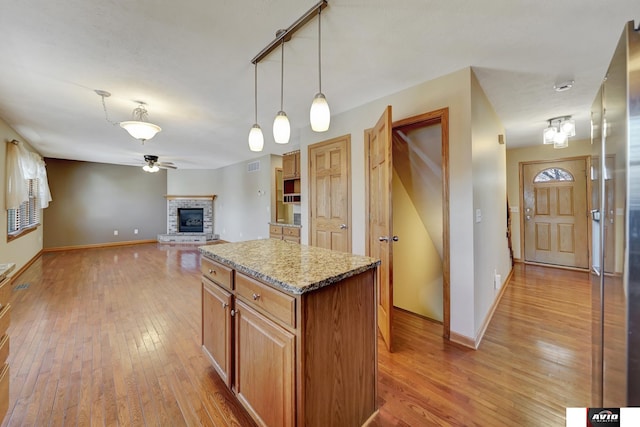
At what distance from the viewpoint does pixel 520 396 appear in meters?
1.55

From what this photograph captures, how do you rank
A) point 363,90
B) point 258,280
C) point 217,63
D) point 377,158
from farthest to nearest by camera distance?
1. point 363,90
2. point 377,158
3. point 217,63
4. point 258,280

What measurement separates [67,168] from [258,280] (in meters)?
8.12

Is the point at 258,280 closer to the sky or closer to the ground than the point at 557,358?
closer to the sky

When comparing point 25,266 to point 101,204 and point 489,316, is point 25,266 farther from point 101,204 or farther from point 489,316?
point 489,316

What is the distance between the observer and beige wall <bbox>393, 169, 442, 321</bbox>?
2701mm

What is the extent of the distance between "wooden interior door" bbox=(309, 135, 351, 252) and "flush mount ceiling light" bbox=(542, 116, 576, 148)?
2694 millimetres

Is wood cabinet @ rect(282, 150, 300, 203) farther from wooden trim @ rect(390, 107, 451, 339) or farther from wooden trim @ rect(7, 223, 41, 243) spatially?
wooden trim @ rect(7, 223, 41, 243)

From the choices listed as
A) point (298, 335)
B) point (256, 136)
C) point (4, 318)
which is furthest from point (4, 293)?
point (256, 136)

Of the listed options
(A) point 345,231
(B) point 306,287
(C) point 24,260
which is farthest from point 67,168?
(B) point 306,287

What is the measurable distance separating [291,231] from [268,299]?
328cm

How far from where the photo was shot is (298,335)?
103cm

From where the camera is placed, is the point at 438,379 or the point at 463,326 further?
the point at 463,326

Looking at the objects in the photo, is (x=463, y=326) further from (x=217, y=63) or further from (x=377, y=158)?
(x=217, y=63)

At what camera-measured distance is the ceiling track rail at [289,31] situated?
1473 mm
